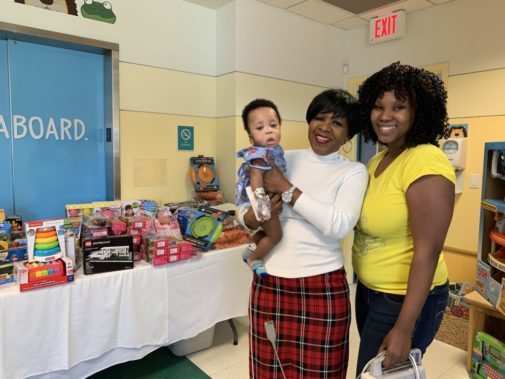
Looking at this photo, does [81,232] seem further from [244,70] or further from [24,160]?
[244,70]

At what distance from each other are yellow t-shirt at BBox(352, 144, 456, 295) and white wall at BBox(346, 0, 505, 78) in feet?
8.25

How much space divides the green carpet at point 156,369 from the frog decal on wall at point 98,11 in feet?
8.24

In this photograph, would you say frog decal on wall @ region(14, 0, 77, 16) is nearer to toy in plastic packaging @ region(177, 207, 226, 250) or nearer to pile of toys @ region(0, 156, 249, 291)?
pile of toys @ region(0, 156, 249, 291)

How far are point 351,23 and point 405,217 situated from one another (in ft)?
10.9

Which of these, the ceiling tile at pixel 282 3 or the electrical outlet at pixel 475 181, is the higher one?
the ceiling tile at pixel 282 3

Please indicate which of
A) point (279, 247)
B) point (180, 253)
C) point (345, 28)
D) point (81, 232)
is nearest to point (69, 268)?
point (81, 232)

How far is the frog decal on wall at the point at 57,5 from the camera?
8.32 feet

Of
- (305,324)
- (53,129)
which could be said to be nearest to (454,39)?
(305,324)

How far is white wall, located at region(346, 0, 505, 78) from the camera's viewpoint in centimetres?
303

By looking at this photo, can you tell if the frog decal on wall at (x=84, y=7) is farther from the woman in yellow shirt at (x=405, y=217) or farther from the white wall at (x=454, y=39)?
the white wall at (x=454, y=39)

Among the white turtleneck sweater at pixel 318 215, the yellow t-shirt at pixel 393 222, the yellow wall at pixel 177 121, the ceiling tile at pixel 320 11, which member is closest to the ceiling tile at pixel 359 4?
the ceiling tile at pixel 320 11

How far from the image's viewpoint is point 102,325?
6.84ft

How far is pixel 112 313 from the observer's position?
6.93 feet

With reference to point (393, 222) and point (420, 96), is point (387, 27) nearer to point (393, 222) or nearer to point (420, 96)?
point (420, 96)
